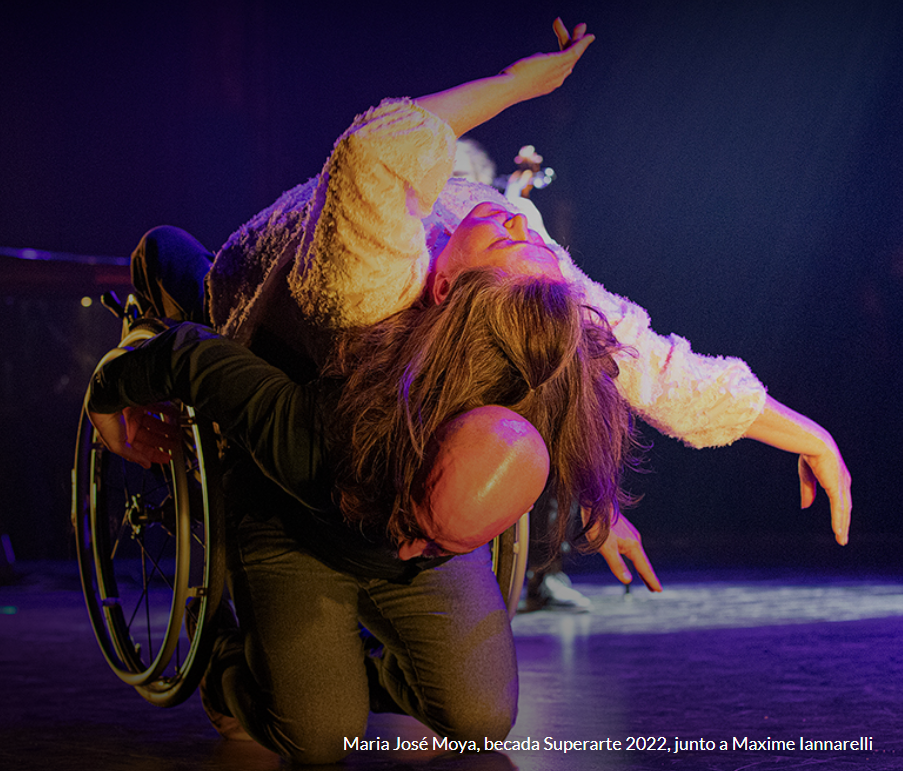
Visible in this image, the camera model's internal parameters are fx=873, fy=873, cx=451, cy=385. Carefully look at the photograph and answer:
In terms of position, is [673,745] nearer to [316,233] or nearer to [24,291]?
[316,233]

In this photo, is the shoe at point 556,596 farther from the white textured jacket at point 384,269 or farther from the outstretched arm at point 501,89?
the outstretched arm at point 501,89

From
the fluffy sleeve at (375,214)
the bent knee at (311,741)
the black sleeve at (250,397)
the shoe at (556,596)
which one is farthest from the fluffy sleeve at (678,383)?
the shoe at (556,596)

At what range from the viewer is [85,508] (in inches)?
58.4

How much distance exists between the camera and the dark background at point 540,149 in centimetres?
298

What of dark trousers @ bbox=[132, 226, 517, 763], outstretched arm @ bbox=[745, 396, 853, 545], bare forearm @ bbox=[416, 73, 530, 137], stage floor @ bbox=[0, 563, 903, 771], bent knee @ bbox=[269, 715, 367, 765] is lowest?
stage floor @ bbox=[0, 563, 903, 771]

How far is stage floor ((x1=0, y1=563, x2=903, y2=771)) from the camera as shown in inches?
41.3

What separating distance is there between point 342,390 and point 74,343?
260cm

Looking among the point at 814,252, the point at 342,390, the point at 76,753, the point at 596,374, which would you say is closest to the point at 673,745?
the point at 596,374

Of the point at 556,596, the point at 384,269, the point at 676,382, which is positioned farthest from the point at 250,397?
the point at 556,596

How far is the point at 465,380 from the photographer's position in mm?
886

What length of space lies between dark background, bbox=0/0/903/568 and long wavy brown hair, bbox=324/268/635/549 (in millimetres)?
2327

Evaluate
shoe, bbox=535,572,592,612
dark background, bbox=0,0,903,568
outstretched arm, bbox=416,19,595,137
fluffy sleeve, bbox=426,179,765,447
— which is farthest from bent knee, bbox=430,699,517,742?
dark background, bbox=0,0,903,568

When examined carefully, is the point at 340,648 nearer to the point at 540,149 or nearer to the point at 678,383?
the point at 678,383

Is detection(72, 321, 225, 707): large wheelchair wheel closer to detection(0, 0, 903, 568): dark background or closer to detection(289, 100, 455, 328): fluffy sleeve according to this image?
detection(289, 100, 455, 328): fluffy sleeve
